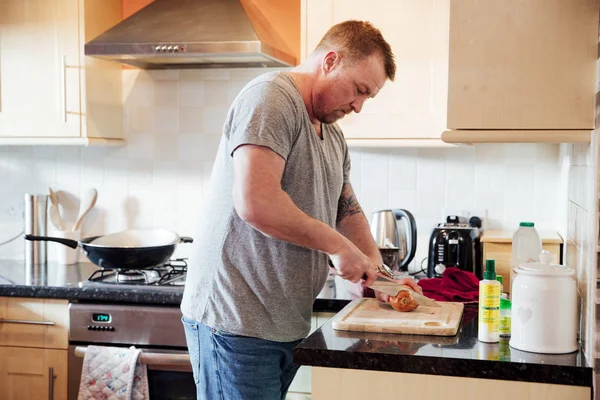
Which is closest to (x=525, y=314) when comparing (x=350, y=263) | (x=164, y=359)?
(x=350, y=263)

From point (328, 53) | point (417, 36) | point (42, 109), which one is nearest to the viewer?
point (328, 53)

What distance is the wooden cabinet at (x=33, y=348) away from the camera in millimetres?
2744

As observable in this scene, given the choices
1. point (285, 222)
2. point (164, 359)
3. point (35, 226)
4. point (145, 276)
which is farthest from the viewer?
point (35, 226)

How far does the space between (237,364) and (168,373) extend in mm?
811

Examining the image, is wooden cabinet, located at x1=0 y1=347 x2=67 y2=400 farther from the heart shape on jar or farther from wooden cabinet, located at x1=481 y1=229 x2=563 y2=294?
the heart shape on jar

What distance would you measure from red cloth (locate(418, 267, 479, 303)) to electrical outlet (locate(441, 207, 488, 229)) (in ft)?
2.19

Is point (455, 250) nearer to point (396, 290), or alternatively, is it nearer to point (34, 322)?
point (396, 290)

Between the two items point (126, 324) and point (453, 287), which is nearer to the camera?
point (453, 287)

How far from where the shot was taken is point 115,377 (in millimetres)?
2621

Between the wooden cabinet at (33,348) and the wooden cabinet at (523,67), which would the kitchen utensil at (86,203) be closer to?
the wooden cabinet at (33,348)

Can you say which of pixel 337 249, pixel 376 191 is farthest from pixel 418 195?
pixel 337 249

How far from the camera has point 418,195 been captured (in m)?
3.08

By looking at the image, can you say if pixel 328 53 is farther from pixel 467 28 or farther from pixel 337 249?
pixel 337 249

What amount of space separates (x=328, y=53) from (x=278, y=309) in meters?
0.62
